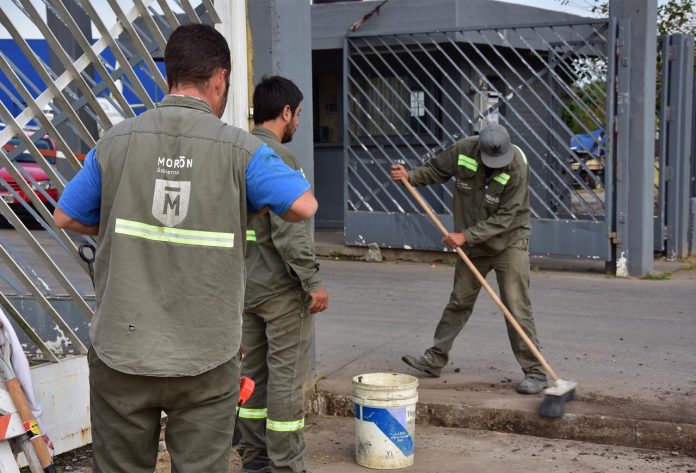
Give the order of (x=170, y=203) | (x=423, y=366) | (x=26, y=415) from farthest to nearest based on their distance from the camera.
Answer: (x=423, y=366) < (x=26, y=415) < (x=170, y=203)

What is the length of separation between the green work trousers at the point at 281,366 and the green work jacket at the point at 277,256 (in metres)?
0.06

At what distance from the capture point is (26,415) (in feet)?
13.0

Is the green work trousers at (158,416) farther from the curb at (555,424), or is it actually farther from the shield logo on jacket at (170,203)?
the curb at (555,424)

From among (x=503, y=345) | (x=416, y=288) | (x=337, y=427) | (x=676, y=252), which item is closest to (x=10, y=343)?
(x=337, y=427)

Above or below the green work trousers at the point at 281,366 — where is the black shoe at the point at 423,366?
below

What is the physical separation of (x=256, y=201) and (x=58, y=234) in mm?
2359

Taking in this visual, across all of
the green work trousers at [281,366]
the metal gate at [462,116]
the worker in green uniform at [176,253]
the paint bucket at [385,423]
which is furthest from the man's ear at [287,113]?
the metal gate at [462,116]

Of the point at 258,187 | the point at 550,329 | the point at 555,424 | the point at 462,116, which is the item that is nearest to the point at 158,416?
the point at 258,187

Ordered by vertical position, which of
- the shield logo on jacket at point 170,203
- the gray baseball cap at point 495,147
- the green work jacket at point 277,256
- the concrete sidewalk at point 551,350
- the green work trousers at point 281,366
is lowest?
the concrete sidewalk at point 551,350

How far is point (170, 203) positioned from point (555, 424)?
3.48m

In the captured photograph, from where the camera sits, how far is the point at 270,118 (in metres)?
4.91

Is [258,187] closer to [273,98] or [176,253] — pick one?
[176,253]

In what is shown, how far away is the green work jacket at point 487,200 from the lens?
6.37m

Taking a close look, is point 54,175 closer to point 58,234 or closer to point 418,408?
point 58,234
